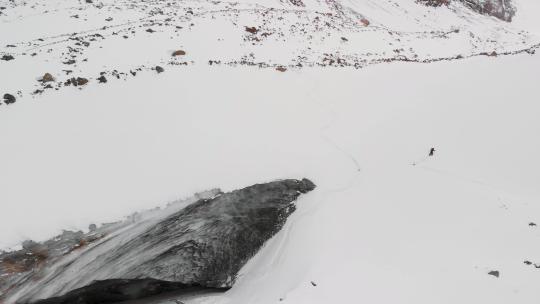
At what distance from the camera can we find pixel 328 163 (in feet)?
46.9

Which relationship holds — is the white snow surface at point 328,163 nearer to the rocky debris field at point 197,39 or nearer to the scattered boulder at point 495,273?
the scattered boulder at point 495,273

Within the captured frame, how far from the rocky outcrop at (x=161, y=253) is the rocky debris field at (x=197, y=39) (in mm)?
9005

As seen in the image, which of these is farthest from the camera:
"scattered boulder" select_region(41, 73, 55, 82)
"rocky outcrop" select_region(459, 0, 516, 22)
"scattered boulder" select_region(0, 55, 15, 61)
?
"rocky outcrop" select_region(459, 0, 516, 22)

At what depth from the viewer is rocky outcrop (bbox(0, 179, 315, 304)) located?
8.05 meters

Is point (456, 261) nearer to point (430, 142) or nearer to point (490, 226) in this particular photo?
point (490, 226)

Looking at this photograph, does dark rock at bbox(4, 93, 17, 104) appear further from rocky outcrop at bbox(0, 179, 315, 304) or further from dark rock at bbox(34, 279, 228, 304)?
dark rock at bbox(34, 279, 228, 304)

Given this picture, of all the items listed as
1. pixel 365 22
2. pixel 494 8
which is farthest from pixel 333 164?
pixel 494 8

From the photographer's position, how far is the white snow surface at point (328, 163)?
25.9 ft

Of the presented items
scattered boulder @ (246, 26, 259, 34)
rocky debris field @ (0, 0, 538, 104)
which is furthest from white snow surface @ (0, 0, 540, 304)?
scattered boulder @ (246, 26, 259, 34)

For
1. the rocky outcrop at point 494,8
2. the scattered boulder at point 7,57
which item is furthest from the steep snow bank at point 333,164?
the rocky outcrop at point 494,8

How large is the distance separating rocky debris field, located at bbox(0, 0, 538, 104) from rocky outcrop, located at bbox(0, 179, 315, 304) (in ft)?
29.5

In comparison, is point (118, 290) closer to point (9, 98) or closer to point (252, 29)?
point (9, 98)

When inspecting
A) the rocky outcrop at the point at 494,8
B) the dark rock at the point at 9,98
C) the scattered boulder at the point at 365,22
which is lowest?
the dark rock at the point at 9,98

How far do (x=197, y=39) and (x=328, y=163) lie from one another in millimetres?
14056
